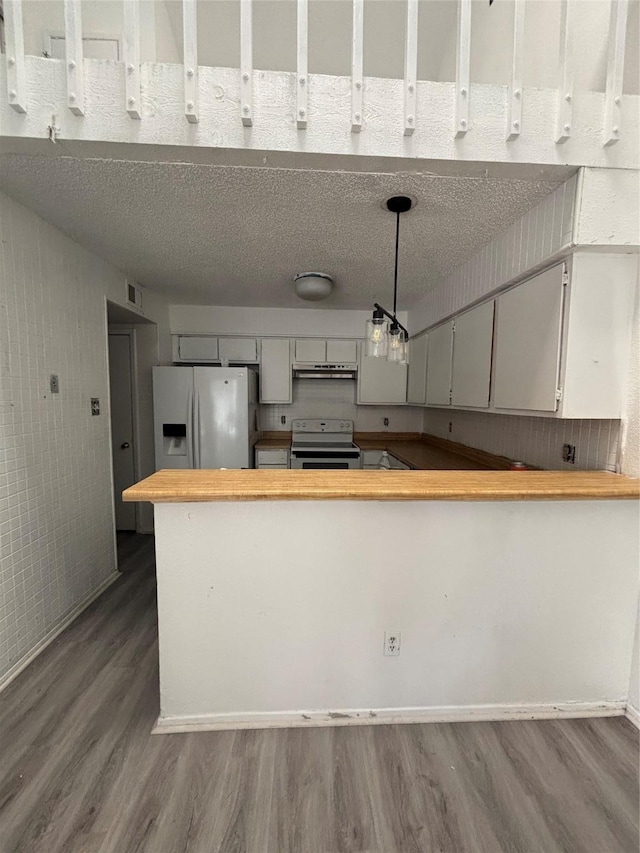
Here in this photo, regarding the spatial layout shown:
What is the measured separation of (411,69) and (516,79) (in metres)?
0.41

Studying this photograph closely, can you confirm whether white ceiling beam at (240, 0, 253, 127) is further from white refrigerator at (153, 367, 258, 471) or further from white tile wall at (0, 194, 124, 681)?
white refrigerator at (153, 367, 258, 471)

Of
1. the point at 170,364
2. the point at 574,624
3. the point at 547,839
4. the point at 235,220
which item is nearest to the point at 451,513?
the point at 574,624

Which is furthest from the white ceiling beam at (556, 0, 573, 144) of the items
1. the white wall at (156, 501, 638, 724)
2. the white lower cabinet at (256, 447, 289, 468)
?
the white lower cabinet at (256, 447, 289, 468)

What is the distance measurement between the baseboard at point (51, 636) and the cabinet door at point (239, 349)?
2320 millimetres

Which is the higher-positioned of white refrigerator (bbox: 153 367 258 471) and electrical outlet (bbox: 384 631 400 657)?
white refrigerator (bbox: 153 367 258 471)

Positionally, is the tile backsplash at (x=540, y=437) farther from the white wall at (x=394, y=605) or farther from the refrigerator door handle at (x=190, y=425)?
the refrigerator door handle at (x=190, y=425)

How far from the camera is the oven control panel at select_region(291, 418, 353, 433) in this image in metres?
4.02

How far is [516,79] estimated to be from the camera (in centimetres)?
131

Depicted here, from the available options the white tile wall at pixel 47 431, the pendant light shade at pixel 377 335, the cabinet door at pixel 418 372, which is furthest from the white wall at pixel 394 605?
the cabinet door at pixel 418 372

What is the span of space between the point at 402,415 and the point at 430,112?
317 centimetres

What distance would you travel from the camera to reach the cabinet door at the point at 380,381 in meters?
3.96

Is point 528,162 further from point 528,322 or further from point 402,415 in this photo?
point 402,415

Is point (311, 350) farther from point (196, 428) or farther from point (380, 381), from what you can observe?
point (196, 428)

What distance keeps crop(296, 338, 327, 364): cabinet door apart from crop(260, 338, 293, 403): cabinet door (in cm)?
12
